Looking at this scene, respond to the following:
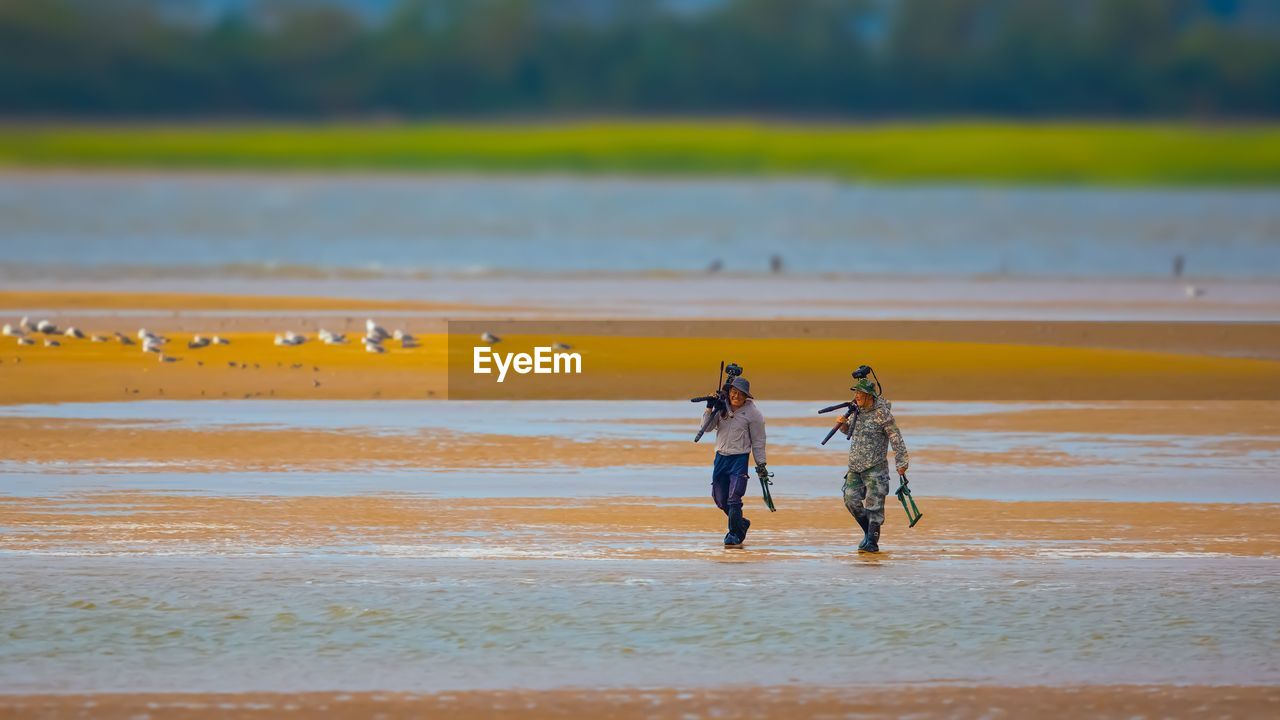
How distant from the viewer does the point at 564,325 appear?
38438mm

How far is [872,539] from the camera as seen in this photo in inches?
687

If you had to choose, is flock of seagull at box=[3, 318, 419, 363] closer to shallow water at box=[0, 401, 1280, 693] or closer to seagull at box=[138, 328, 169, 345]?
seagull at box=[138, 328, 169, 345]

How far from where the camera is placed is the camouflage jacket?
16.8 metres

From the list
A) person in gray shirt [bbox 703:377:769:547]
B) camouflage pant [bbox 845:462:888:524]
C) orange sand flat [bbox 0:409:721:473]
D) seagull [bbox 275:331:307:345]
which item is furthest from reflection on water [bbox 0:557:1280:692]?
seagull [bbox 275:331:307:345]

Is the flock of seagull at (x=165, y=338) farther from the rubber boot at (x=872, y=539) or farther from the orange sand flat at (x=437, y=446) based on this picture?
the rubber boot at (x=872, y=539)

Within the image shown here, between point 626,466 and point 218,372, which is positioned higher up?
point 218,372

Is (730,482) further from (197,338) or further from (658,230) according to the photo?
(658,230)

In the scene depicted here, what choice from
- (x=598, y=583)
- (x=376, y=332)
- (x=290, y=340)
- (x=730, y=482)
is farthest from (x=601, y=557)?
(x=376, y=332)

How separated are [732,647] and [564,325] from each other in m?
24.2

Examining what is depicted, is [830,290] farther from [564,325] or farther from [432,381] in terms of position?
[432,381]

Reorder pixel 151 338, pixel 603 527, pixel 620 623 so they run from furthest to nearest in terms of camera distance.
Result: pixel 151 338 → pixel 603 527 → pixel 620 623

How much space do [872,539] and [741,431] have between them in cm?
138

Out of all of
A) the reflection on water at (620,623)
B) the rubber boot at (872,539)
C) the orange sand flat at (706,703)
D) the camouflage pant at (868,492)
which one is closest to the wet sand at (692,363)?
the rubber boot at (872,539)

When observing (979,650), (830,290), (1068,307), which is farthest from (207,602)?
(830,290)
